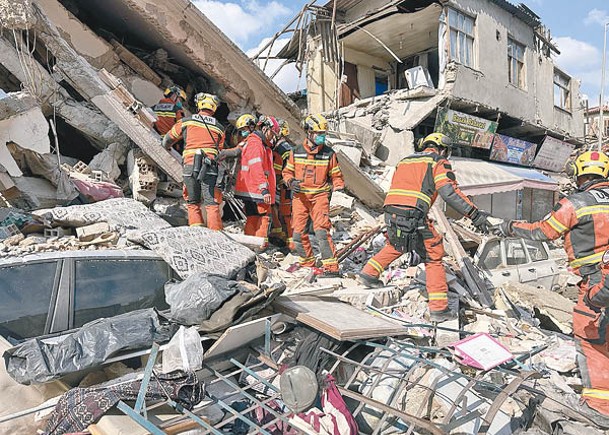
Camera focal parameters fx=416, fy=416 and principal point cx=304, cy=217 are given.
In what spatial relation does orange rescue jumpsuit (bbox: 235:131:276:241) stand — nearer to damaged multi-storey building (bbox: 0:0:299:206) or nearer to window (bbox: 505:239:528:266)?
damaged multi-storey building (bbox: 0:0:299:206)

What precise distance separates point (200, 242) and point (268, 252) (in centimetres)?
225

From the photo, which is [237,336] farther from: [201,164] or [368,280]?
[201,164]

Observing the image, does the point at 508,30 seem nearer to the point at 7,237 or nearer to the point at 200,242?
the point at 200,242

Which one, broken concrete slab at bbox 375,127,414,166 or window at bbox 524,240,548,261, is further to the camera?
broken concrete slab at bbox 375,127,414,166

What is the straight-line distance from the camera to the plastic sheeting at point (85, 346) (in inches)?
80.7

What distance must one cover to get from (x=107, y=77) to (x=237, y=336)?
14.4 ft

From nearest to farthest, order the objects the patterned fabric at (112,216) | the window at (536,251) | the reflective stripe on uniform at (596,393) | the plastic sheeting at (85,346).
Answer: the plastic sheeting at (85,346), the reflective stripe on uniform at (596,393), the patterned fabric at (112,216), the window at (536,251)

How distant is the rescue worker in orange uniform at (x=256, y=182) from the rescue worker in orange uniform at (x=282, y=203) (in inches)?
17.5

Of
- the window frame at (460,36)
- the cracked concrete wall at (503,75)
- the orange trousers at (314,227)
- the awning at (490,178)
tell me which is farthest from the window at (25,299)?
the window frame at (460,36)

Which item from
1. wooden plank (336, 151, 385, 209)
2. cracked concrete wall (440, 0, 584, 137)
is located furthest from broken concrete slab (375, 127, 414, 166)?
wooden plank (336, 151, 385, 209)

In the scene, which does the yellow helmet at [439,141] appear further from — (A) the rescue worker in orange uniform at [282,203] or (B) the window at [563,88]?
(B) the window at [563,88]

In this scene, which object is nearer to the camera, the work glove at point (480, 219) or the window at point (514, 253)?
the work glove at point (480, 219)

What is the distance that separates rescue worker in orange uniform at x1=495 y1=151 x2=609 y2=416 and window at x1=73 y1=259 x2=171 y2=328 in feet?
9.79

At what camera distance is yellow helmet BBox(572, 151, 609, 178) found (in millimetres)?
3344
